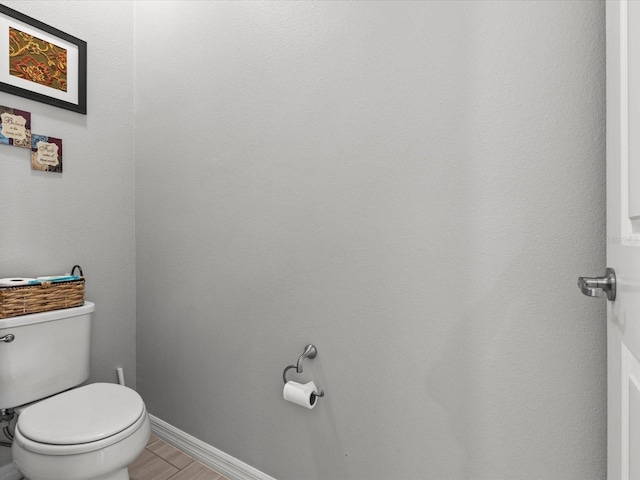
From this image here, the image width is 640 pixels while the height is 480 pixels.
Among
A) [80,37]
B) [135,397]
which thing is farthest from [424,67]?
[80,37]

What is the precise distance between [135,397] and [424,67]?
58.7 inches

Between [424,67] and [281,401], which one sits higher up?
[424,67]

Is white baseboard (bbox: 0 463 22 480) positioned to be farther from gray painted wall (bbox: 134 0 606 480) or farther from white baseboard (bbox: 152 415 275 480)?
gray painted wall (bbox: 134 0 606 480)

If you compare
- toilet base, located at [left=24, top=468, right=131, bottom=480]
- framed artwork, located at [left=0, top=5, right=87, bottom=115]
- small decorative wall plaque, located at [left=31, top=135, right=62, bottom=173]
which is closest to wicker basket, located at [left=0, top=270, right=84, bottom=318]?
small decorative wall plaque, located at [left=31, top=135, right=62, bottom=173]

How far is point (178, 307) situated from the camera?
170cm

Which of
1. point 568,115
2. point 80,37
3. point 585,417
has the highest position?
point 80,37

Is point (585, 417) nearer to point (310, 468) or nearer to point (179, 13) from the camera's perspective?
point (310, 468)

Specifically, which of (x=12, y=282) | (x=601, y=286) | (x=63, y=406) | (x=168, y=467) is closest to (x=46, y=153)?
(x=12, y=282)

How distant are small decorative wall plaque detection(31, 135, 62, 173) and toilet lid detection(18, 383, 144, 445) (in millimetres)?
967

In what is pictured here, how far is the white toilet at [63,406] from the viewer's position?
3.49ft

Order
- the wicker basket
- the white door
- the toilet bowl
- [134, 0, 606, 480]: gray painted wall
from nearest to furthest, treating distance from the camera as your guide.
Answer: the white door, [134, 0, 606, 480]: gray painted wall, the toilet bowl, the wicker basket

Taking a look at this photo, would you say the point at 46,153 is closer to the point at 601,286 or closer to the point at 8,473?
the point at 8,473

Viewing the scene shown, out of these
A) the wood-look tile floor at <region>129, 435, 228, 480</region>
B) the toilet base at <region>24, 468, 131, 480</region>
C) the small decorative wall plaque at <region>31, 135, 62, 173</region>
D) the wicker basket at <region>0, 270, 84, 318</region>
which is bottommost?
the wood-look tile floor at <region>129, 435, 228, 480</region>

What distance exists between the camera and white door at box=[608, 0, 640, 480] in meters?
0.57
